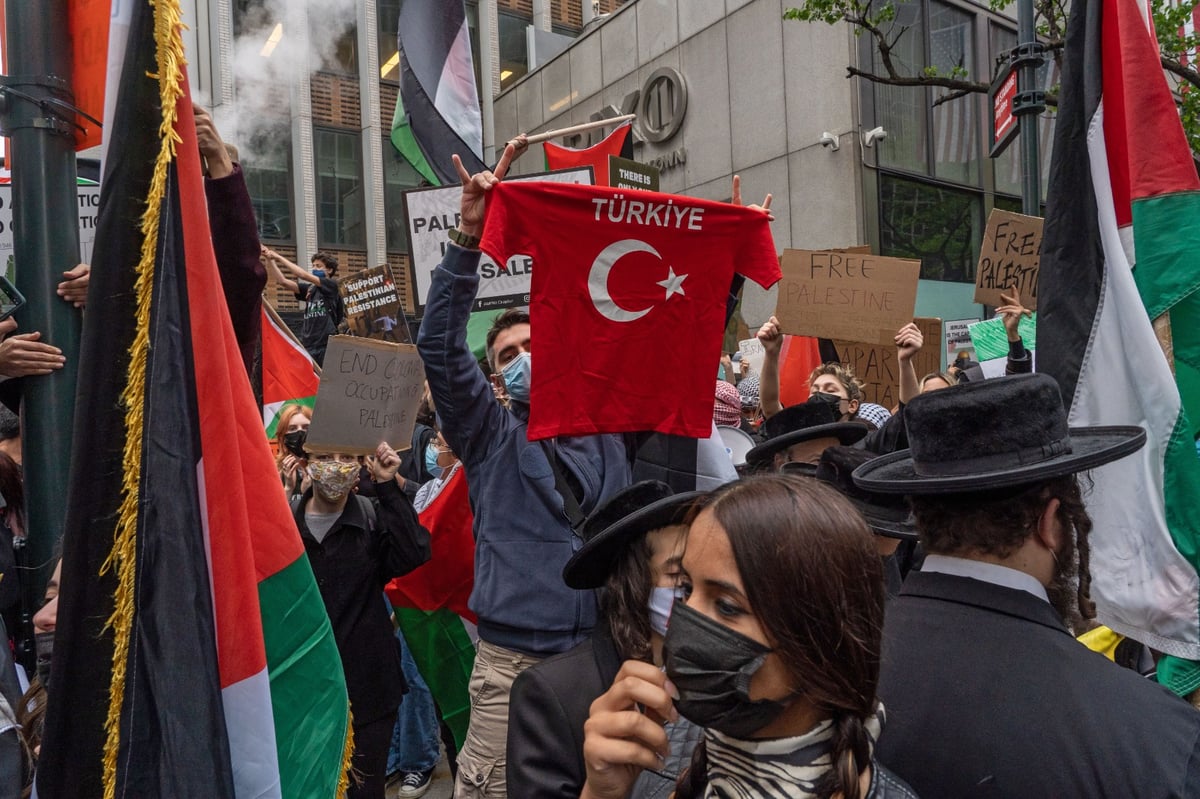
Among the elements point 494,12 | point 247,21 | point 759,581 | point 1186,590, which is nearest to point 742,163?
point 494,12

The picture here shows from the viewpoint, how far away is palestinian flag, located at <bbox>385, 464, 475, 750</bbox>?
398 cm

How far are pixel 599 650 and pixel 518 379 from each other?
1.59m

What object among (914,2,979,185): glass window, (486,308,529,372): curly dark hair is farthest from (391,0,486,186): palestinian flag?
(914,2,979,185): glass window

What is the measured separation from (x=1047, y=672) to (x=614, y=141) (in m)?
5.53

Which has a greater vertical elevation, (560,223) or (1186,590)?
(560,223)

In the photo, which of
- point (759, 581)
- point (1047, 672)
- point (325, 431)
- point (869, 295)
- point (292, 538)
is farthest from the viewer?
point (869, 295)

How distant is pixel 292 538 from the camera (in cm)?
204

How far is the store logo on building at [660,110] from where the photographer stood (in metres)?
17.5

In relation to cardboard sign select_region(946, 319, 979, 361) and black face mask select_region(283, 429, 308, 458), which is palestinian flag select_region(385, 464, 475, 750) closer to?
black face mask select_region(283, 429, 308, 458)

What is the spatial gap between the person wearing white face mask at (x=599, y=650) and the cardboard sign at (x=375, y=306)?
4703mm

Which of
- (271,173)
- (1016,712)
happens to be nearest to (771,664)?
(1016,712)

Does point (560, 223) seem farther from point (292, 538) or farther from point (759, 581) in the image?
point (759, 581)

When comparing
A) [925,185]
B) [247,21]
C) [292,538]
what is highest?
[247,21]

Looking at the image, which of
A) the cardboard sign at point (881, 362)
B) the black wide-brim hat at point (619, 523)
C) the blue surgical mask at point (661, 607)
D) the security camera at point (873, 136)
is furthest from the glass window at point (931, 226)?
the blue surgical mask at point (661, 607)
